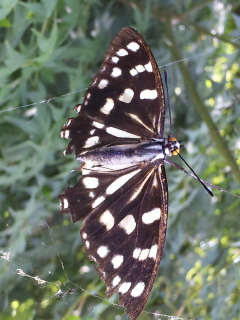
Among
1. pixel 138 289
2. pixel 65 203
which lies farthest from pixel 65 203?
pixel 138 289

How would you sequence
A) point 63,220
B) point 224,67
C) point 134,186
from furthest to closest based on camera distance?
point 224,67 < point 63,220 < point 134,186

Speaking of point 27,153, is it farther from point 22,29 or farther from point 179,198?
point 179,198

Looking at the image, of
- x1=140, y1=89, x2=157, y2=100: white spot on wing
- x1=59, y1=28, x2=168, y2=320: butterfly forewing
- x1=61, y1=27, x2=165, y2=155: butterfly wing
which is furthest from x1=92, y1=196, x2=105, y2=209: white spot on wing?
x1=140, y1=89, x2=157, y2=100: white spot on wing

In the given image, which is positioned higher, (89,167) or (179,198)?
(89,167)

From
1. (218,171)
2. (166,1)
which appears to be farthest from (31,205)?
(166,1)

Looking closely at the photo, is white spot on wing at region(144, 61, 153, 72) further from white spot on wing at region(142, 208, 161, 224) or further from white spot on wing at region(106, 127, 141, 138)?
white spot on wing at region(142, 208, 161, 224)

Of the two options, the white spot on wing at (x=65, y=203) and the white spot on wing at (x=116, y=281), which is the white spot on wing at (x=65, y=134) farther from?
the white spot on wing at (x=116, y=281)
